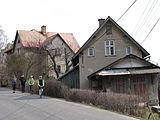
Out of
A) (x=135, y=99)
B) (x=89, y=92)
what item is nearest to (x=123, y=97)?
(x=135, y=99)

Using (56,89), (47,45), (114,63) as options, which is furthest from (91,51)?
(47,45)

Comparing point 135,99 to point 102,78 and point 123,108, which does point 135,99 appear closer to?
point 123,108

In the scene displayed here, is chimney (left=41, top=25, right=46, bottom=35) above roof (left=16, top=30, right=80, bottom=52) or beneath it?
above

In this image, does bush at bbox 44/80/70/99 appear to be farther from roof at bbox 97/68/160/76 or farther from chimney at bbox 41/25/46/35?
chimney at bbox 41/25/46/35

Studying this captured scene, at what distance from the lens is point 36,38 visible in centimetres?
5544

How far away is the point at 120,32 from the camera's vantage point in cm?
3062

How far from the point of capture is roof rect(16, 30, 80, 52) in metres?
52.6

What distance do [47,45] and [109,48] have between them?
2032 centimetres

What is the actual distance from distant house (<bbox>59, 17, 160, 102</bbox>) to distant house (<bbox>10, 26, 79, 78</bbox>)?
14220 mm

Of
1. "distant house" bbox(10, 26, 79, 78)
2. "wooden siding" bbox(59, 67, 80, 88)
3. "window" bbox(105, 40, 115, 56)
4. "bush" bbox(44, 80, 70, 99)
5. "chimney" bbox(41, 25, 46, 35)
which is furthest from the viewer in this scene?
"chimney" bbox(41, 25, 46, 35)

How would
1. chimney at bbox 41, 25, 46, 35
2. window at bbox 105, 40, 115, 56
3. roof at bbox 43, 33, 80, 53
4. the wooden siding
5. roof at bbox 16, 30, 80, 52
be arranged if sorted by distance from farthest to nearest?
chimney at bbox 41, 25, 46, 35 < roof at bbox 43, 33, 80, 53 < roof at bbox 16, 30, 80, 52 < the wooden siding < window at bbox 105, 40, 115, 56

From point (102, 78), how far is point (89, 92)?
8.77 m

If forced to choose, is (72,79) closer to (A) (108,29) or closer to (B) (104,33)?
(B) (104,33)

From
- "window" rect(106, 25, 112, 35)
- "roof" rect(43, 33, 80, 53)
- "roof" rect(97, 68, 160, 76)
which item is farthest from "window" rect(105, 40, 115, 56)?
"roof" rect(43, 33, 80, 53)
